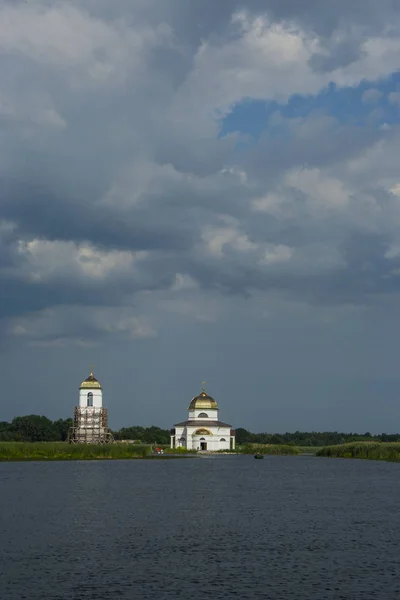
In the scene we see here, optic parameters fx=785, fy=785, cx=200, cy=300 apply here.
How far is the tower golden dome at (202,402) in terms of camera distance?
151500mm

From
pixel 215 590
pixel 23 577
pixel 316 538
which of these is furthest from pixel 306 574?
pixel 23 577

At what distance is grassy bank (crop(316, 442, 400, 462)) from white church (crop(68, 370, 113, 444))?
138ft

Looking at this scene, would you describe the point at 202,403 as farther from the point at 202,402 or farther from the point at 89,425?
the point at 89,425

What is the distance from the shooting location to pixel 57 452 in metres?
97.9

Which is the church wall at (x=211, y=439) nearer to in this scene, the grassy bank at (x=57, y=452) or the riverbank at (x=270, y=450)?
the riverbank at (x=270, y=450)

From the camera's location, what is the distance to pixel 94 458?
100 m

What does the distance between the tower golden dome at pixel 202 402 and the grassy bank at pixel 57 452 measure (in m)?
45.6

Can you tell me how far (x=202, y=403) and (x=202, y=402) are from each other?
0.98 ft

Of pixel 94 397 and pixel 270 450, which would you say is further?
pixel 270 450

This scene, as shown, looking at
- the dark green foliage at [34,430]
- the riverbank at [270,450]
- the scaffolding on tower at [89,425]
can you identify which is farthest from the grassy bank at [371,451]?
the dark green foliage at [34,430]

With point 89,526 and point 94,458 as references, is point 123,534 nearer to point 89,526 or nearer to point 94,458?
point 89,526

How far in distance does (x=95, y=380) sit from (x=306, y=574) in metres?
114

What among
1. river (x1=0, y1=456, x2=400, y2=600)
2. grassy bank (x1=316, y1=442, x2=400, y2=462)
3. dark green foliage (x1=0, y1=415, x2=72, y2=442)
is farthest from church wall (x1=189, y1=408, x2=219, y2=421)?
river (x1=0, y1=456, x2=400, y2=600)

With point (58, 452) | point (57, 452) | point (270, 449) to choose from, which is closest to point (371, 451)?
point (58, 452)
